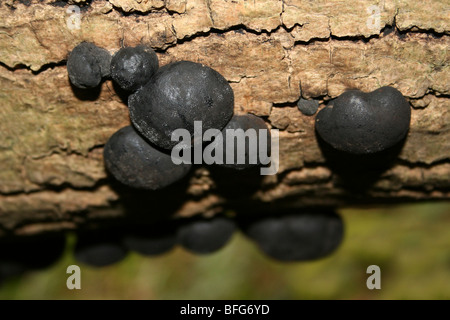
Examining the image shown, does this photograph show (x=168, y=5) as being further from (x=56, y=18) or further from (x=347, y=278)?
(x=347, y=278)

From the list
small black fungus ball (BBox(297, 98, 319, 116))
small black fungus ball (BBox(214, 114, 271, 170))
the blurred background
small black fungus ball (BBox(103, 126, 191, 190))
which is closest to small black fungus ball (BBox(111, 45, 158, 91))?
small black fungus ball (BBox(103, 126, 191, 190))

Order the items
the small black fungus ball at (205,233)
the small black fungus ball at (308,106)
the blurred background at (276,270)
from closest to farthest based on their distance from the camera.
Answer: the small black fungus ball at (308,106) < the small black fungus ball at (205,233) < the blurred background at (276,270)

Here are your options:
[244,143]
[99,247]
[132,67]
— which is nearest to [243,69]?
[244,143]

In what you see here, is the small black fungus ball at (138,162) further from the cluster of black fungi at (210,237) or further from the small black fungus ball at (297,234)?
the small black fungus ball at (297,234)

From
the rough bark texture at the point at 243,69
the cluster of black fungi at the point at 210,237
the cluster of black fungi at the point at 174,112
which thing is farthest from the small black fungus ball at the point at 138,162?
the cluster of black fungi at the point at 210,237

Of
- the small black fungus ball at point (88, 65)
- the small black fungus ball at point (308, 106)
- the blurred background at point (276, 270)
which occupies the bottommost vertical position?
the blurred background at point (276, 270)


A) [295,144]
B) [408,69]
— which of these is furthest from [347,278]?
[408,69]

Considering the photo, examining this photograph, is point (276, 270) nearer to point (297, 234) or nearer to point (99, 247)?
point (297, 234)
